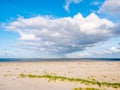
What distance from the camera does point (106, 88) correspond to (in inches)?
598

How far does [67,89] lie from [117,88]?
4332mm

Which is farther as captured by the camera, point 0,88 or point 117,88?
point 117,88

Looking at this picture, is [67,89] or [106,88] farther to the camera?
[106,88]

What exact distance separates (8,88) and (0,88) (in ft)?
1.81

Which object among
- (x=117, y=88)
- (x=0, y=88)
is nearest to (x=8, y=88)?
(x=0, y=88)

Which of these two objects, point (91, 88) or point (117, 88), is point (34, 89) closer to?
point (91, 88)

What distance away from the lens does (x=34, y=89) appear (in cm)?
1388

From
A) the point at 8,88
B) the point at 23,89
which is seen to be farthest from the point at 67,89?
the point at 8,88

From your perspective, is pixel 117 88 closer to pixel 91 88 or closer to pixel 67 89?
pixel 91 88

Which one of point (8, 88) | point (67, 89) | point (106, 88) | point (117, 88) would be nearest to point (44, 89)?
point (67, 89)

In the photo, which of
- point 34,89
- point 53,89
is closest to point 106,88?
point 53,89

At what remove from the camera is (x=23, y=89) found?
13.9m

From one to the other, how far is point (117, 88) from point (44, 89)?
5.97m

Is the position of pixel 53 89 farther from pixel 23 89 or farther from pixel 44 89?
pixel 23 89
